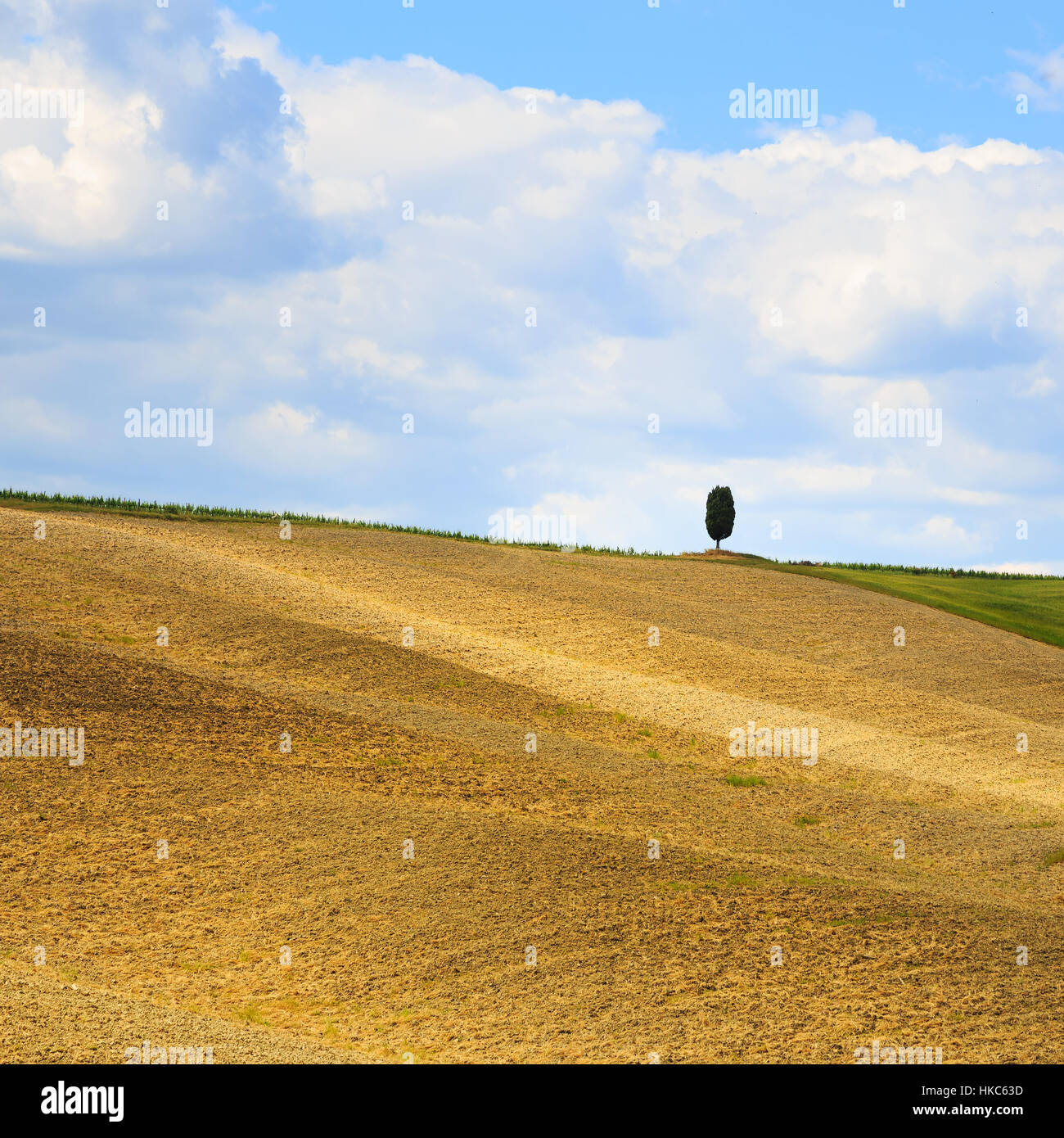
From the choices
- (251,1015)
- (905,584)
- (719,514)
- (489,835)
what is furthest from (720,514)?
(251,1015)

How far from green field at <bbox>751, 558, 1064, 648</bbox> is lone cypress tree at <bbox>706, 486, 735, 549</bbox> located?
11.7m

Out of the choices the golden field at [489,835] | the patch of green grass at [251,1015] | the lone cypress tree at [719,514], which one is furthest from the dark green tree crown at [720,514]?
the patch of green grass at [251,1015]

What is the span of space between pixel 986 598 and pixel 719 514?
18648mm

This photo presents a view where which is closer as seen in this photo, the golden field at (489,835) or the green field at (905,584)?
the golden field at (489,835)

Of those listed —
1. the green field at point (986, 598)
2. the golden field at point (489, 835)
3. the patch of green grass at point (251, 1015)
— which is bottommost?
the patch of green grass at point (251, 1015)

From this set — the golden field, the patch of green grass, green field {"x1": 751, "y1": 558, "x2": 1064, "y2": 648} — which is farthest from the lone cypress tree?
the patch of green grass

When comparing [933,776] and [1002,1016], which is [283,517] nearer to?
[933,776]

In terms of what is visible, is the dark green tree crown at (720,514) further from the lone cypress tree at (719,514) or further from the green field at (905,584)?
the green field at (905,584)

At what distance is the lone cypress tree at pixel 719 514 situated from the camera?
2195 inches

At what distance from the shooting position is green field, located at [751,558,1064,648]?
34.3m

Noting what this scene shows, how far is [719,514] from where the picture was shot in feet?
183

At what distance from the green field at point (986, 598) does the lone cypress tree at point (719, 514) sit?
11700 mm

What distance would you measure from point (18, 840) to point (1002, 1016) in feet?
39.8

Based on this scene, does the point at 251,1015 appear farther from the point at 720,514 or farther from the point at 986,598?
the point at 720,514
